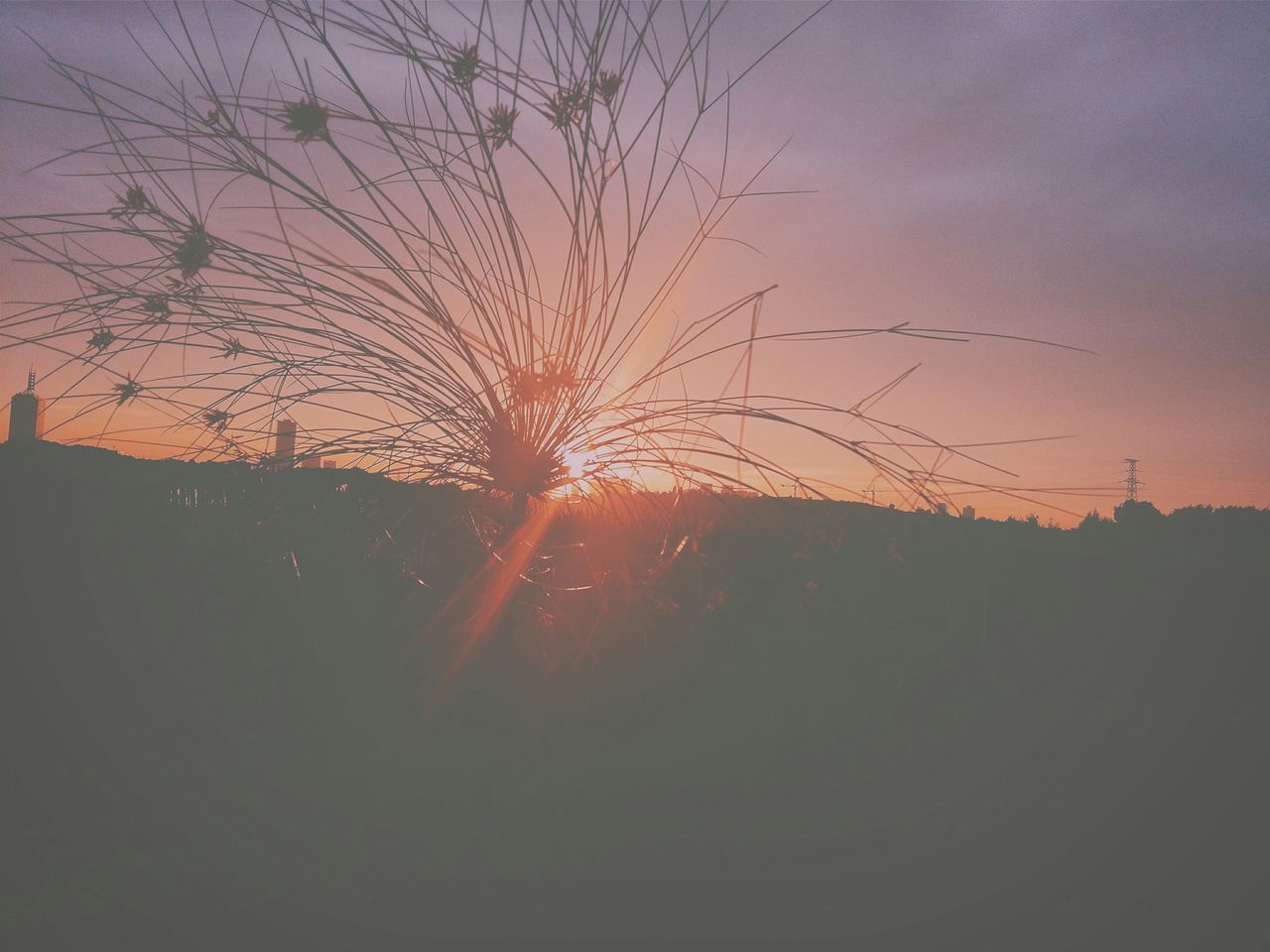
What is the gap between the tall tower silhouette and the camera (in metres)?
1.19

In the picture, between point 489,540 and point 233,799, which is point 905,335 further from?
point 233,799

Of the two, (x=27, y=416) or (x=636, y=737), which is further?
(x=636, y=737)

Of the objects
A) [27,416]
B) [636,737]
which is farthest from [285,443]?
[636,737]

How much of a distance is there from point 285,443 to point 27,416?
38cm

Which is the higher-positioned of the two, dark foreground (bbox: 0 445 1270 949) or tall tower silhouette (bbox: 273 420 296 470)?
tall tower silhouette (bbox: 273 420 296 470)

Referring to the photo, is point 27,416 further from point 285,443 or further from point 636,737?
point 636,737

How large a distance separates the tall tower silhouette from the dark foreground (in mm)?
206

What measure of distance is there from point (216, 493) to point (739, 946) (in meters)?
1.70

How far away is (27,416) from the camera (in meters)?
1.17

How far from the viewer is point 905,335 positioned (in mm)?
1025

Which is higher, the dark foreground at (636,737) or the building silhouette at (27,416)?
the building silhouette at (27,416)

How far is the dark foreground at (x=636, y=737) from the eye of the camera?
4.69 feet

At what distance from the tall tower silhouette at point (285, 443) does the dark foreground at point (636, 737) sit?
21cm

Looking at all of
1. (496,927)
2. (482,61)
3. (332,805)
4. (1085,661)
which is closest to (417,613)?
(332,805)
